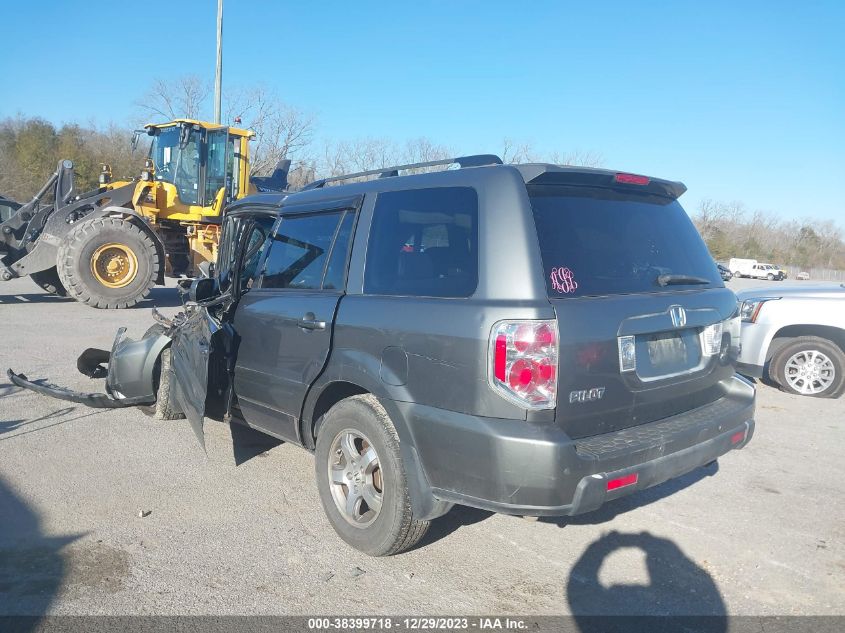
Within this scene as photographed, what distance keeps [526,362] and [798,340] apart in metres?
6.09

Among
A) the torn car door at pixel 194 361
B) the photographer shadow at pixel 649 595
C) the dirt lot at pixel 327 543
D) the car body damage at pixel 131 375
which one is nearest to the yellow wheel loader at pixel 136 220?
the car body damage at pixel 131 375

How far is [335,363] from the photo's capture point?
356 centimetres

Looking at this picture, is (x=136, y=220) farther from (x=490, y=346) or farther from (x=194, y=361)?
(x=490, y=346)

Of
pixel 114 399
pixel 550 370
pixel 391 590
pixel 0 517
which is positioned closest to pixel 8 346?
pixel 114 399

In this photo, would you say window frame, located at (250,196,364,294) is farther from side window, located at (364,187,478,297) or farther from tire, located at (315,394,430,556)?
tire, located at (315,394,430,556)

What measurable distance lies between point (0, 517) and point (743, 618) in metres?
4.09

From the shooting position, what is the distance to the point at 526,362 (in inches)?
109

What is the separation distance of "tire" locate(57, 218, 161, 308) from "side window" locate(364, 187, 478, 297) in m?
10.6

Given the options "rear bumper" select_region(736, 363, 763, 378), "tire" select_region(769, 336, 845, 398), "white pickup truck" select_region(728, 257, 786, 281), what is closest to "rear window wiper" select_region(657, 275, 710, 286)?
"rear bumper" select_region(736, 363, 763, 378)

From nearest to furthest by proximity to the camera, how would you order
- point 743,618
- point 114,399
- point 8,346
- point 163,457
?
point 743,618 → point 163,457 → point 114,399 → point 8,346

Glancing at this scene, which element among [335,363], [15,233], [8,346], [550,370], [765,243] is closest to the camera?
[550,370]

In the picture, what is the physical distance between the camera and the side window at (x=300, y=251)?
4004 millimetres

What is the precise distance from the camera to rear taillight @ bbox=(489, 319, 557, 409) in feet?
9.04

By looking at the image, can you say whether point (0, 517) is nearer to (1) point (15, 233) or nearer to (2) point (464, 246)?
(2) point (464, 246)
